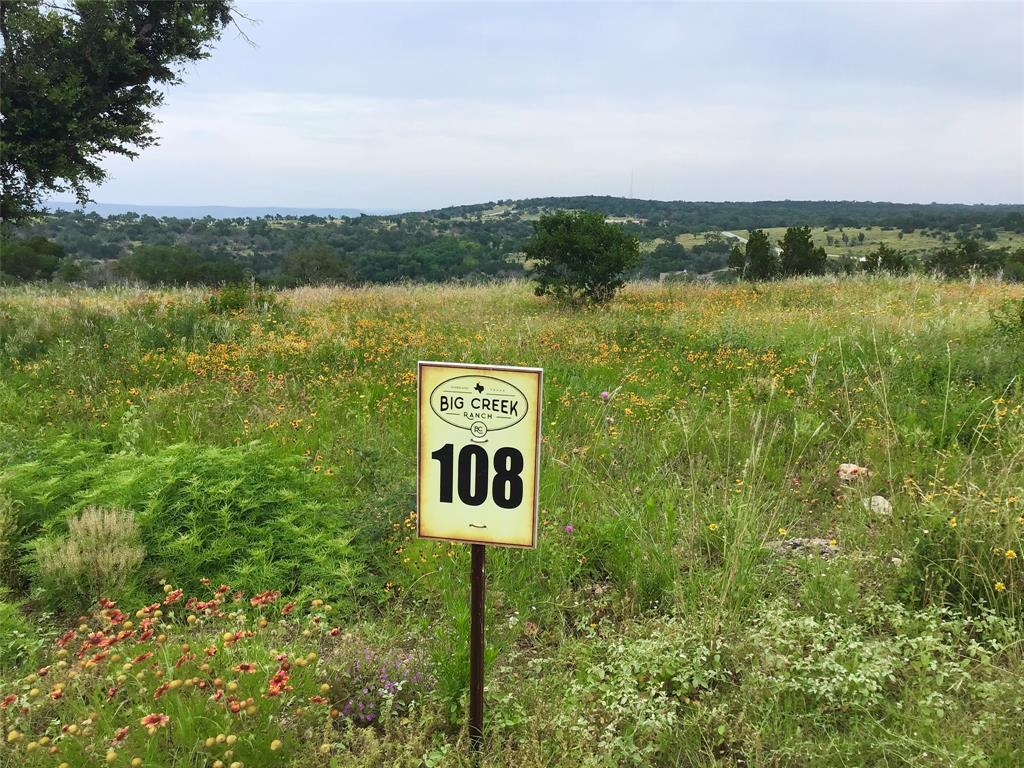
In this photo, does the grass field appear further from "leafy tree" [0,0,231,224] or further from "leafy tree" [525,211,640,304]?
"leafy tree" [525,211,640,304]

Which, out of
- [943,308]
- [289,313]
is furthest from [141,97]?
[943,308]

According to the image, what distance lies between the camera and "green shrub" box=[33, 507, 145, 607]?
3.27 metres

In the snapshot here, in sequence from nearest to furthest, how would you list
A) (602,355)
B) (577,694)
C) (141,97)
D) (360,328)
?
(577,694)
(602,355)
(360,328)
(141,97)

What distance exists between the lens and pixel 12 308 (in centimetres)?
1085

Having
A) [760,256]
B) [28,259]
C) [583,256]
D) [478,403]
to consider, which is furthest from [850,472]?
[28,259]

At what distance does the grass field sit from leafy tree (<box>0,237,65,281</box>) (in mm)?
35974

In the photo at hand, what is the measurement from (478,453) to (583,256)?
11.7m

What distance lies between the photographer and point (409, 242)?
45031mm

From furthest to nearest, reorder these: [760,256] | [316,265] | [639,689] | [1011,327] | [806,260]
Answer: [316,265], [806,260], [760,256], [1011,327], [639,689]

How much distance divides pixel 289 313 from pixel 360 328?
2166mm

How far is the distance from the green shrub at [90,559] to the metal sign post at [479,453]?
2.04 metres

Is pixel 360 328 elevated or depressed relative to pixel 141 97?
depressed

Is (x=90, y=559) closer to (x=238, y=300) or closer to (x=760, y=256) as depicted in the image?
(x=238, y=300)

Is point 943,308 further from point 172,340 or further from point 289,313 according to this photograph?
point 172,340
